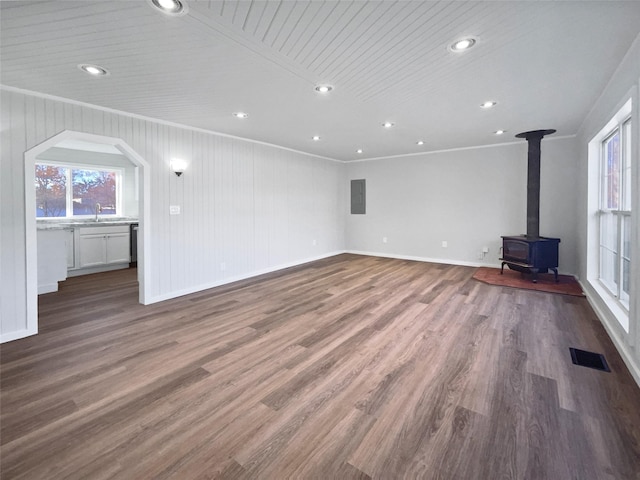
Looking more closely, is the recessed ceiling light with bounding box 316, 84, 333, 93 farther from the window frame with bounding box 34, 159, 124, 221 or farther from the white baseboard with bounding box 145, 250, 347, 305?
the window frame with bounding box 34, 159, 124, 221

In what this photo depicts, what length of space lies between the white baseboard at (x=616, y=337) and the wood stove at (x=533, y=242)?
33.7 inches

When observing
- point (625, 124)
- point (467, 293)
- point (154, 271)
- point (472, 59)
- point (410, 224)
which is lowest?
point (467, 293)

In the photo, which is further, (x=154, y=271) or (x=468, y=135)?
(x=468, y=135)

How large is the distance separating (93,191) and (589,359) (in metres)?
8.94

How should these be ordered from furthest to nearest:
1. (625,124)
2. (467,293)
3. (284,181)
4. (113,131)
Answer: (284,181) < (467,293) < (113,131) < (625,124)

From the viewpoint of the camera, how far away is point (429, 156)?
6738mm

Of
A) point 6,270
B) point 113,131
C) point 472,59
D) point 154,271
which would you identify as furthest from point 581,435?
point 113,131

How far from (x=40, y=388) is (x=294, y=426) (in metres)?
1.97

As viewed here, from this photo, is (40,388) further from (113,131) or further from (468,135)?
(468,135)

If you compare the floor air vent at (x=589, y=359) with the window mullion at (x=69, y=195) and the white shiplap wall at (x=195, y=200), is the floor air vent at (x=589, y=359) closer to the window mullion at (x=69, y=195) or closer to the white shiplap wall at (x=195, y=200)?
the white shiplap wall at (x=195, y=200)

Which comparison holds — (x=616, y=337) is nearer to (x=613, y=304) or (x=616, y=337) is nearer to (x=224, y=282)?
(x=613, y=304)

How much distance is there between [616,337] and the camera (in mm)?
2736

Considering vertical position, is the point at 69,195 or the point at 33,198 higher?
the point at 69,195

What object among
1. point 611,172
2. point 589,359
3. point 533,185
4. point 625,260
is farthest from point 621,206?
point 533,185
